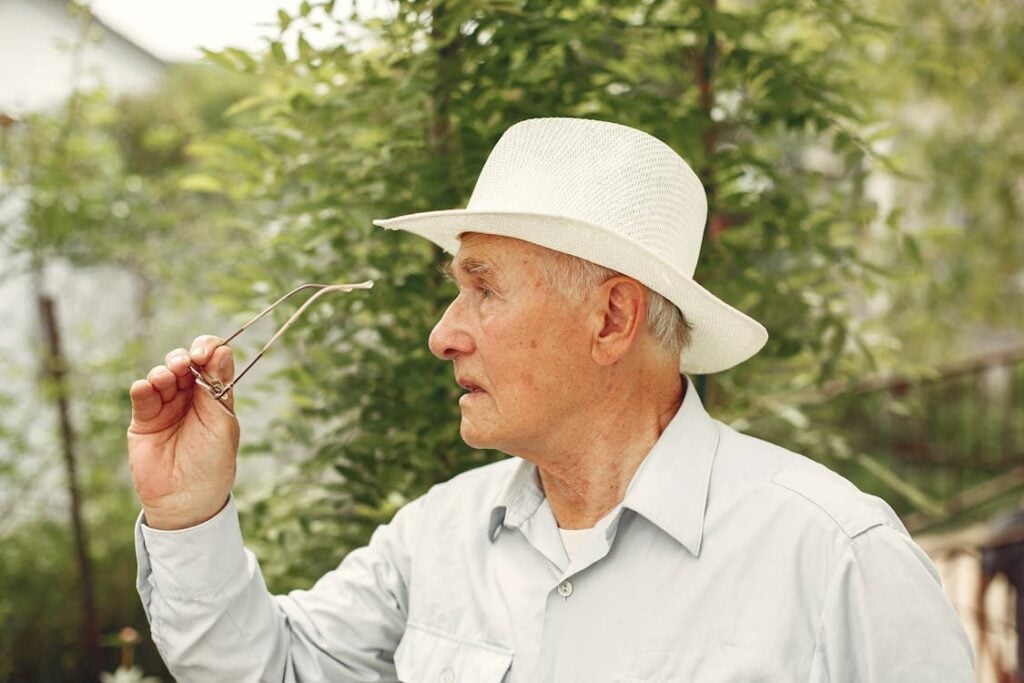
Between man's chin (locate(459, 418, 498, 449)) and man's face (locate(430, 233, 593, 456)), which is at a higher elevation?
man's face (locate(430, 233, 593, 456))

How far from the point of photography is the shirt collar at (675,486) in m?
1.54

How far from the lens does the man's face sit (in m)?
1.63

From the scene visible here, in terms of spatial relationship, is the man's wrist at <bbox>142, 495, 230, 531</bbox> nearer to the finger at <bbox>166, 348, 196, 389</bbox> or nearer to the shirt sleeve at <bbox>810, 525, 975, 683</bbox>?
the finger at <bbox>166, 348, 196, 389</bbox>

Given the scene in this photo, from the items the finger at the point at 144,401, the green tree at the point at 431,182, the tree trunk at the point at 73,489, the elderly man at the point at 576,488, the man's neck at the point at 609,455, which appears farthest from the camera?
the tree trunk at the point at 73,489

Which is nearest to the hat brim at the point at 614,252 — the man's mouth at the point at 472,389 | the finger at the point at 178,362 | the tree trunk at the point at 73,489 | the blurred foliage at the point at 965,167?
the man's mouth at the point at 472,389

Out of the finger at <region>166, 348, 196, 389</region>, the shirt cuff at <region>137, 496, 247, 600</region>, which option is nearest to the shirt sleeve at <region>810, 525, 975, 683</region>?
the shirt cuff at <region>137, 496, 247, 600</region>

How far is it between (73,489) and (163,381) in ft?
7.65

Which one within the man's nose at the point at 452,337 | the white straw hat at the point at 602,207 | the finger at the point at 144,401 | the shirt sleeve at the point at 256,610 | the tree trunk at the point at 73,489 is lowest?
the tree trunk at the point at 73,489

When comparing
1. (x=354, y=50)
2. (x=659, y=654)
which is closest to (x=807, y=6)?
(x=354, y=50)

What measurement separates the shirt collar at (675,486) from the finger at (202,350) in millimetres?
552

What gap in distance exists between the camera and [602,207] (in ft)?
5.21

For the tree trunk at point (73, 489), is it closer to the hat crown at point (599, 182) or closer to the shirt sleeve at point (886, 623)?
the hat crown at point (599, 182)

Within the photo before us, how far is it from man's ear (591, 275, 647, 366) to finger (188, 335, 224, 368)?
2.04 feet

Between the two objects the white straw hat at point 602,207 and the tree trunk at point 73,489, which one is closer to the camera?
the white straw hat at point 602,207
